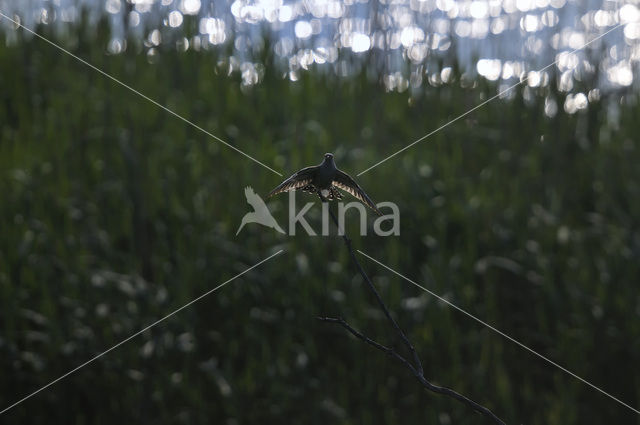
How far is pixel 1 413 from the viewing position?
8.31 feet

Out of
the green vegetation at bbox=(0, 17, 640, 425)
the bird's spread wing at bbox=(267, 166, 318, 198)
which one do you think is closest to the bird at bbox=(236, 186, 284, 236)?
the bird's spread wing at bbox=(267, 166, 318, 198)

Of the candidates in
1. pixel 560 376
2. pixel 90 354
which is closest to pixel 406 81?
pixel 560 376

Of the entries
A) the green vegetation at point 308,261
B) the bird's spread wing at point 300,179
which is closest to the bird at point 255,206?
the bird's spread wing at point 300,179

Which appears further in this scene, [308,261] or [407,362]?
[308,261]

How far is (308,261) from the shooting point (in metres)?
2.78

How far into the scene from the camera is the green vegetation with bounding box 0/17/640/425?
103 inches

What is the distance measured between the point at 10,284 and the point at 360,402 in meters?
1.35

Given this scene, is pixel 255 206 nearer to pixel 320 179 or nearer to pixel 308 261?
pixel 320 179

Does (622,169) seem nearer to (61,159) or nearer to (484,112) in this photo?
(484,112)

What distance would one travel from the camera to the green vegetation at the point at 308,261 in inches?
103

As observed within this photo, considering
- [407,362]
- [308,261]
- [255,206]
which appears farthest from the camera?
[308,261]

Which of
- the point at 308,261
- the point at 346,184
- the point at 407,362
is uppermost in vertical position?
the point at 346,184

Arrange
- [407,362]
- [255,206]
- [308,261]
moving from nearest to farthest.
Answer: [407,362] < [255,206] < [308,261]

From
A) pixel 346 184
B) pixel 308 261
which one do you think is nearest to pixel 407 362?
pixel 346 184
